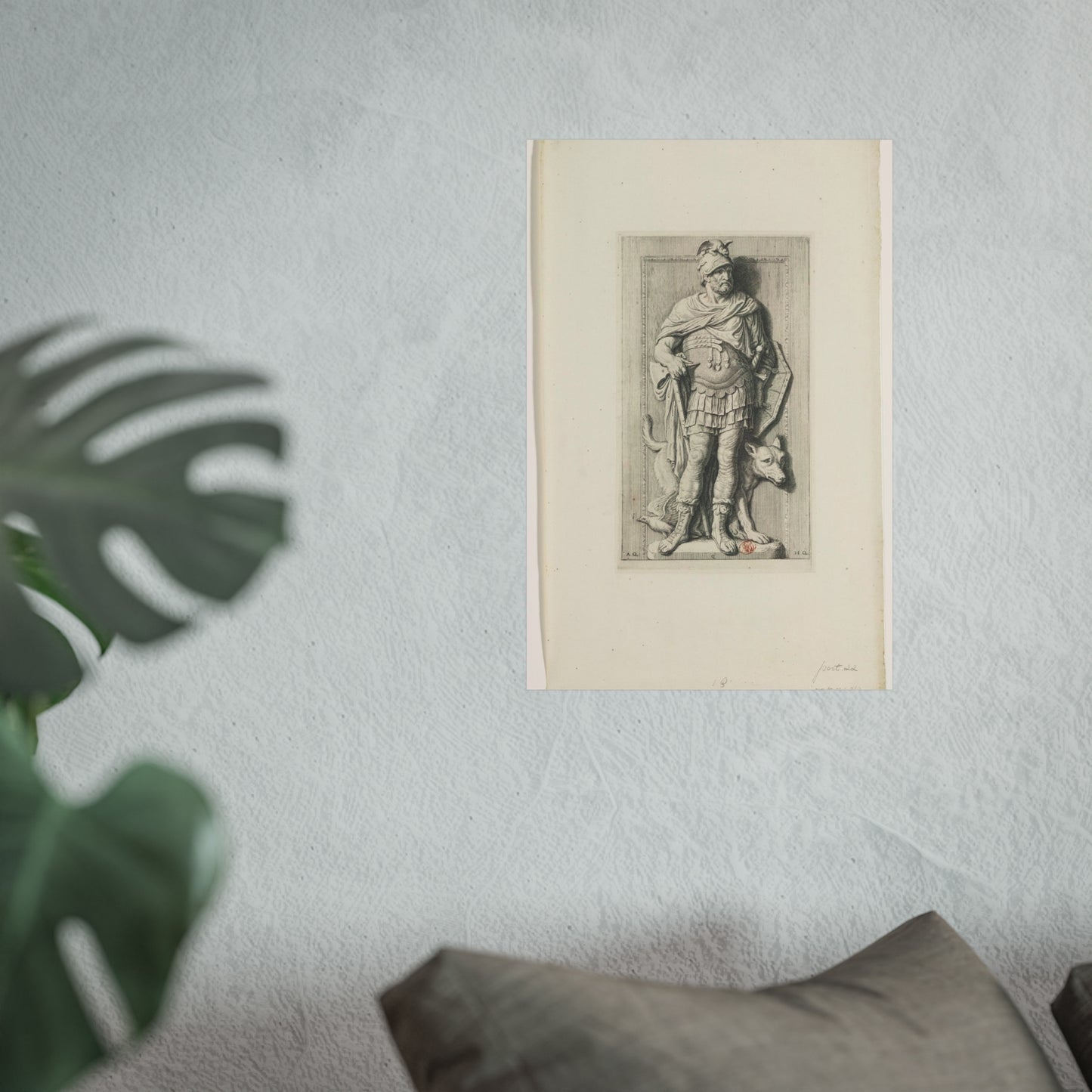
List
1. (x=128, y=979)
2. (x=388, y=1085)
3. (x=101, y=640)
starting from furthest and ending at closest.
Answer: (x=388, y=1085) → (x=101, y=640) → (x=128, y=979)

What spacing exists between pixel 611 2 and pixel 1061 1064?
1.39 metres

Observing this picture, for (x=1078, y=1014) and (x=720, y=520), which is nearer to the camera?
(x=1078, y=1014)

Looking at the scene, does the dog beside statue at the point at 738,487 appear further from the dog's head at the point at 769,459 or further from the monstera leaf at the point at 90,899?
the monstera leaf at the point at 90,899

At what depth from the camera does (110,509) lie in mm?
402

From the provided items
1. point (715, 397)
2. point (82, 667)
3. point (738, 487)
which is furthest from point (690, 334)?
point (82, 667)

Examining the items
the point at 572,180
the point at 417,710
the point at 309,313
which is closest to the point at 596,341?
the point at 572,180

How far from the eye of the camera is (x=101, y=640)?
2.20 ft

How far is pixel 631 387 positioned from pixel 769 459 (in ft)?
0.62

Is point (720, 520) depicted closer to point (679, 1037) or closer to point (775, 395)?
point (775, 395)

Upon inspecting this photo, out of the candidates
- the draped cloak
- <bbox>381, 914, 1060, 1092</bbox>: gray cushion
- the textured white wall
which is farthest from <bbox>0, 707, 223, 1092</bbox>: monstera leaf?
the draped cloak

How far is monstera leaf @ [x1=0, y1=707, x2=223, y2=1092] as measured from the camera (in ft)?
1.09

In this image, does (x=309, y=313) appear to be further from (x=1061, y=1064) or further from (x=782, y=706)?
(x=1061, y=1064)

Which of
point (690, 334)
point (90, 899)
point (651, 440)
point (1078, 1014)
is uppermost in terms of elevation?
point (690, 334)

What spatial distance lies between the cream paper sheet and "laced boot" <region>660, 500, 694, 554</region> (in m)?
0.02
